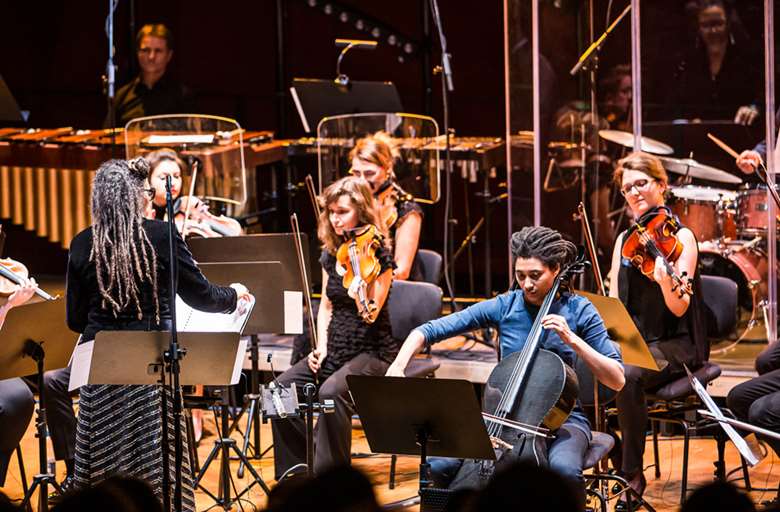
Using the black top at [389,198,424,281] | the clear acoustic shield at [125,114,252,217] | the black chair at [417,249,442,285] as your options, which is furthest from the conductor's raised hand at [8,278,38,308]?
the black chair at [417,249,442,285]

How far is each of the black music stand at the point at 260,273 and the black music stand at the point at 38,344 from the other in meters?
0.65

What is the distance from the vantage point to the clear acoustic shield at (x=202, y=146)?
260 inches

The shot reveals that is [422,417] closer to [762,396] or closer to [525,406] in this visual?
[525,406]

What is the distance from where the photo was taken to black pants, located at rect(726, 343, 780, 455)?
4.61 metres

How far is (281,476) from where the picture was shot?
17.4ft

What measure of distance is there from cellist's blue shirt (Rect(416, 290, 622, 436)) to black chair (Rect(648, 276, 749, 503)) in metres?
0.81

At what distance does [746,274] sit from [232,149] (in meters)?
3.00

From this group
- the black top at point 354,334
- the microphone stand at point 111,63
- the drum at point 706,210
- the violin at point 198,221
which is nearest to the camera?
the black top at point 354,334

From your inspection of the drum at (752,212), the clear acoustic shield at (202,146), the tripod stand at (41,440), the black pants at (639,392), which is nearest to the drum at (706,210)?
the drum at (752,212)

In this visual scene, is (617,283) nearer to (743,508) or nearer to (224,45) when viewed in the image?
(743,508)

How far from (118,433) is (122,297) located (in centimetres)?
48

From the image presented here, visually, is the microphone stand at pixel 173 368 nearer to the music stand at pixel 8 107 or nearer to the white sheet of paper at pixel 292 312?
the white sheet of paper at pixel 292 312

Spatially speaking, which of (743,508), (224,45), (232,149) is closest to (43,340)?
(232,149)

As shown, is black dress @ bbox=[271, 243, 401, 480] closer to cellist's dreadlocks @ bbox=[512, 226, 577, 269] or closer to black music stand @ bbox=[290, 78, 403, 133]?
cellist's dreadlocks @ bbox=[512, 226, 577, 269]
